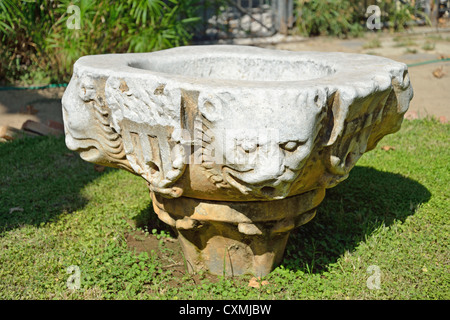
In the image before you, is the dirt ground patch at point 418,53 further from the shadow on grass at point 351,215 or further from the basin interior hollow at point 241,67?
the basin interior hollow at point 241,67

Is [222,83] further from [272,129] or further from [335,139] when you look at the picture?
[335,139]

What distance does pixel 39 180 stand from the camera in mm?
3588

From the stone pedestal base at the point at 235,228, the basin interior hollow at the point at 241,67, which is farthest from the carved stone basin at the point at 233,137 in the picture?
the basin interior hollow at the point at 241,67

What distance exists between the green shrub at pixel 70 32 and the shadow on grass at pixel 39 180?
4.28ft

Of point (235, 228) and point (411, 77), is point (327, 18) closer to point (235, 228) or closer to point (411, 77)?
point (411, 77)

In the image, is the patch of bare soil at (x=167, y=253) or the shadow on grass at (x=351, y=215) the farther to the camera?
the shadow on grass at (x=351, y=215)

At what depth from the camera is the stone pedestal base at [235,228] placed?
2.18 metres

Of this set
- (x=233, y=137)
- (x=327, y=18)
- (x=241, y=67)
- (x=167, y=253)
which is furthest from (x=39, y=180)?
(x=327, y=18)

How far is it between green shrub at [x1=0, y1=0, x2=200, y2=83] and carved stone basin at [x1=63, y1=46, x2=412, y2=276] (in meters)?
2.75

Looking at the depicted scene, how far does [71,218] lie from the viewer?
304cm

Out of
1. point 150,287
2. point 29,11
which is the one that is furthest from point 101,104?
point 29,11

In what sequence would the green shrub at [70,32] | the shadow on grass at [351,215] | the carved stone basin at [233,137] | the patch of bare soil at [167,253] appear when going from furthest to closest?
1. the green shrub at [70,32]
2. the shadow on grass at [351,215]
3. the patch of bare soil at [167,253]
4. the carved stone basin at [233,137]

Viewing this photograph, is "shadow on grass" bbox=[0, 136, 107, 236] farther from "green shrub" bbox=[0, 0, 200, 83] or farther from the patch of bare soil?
"green shrub" bbox=[0, 0, 200, 83]

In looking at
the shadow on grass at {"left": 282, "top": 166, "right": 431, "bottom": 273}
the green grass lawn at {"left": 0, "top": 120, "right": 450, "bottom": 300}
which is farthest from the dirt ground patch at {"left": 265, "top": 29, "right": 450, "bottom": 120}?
the shadow on grass at {"left": 282, "top": 166, "right": 431, "bottom": 273}
